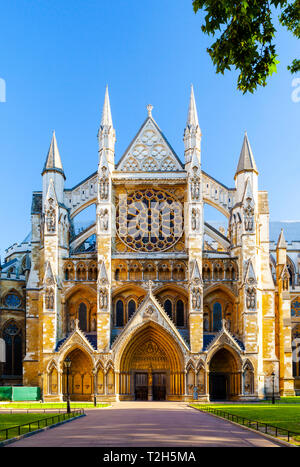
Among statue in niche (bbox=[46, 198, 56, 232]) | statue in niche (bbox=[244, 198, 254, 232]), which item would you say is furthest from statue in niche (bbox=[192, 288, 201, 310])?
statue in niche (bbox=[46, 198, 56, 232])

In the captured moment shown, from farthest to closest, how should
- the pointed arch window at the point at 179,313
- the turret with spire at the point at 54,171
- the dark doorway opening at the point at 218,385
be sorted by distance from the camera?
the turret with spire at the point at 54,171 → the pointed arch window at the point at 179,313 → the dark doorway opening at the point at 218,385

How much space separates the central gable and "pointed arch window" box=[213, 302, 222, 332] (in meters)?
12.4

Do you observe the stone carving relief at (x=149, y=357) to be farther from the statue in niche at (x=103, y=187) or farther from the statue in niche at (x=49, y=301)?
the statue in niche at (x=103, y=187)

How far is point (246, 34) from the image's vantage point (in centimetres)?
1631

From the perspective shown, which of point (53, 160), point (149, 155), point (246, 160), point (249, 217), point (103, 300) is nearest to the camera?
point (103, 300)

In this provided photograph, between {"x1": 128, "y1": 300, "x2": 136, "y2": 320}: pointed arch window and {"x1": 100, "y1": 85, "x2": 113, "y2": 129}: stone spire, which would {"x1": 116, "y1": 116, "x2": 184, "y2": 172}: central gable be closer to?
{"x1": 100, "y1": 85, "x2": 113, "y2": 129}: stone spire

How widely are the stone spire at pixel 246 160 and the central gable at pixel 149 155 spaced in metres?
5.15

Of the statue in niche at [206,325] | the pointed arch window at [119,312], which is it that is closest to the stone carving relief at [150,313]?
the pointed arch window at [119,312]

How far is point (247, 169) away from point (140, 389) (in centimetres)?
2075

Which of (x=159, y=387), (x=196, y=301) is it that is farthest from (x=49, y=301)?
(x=196, y=301)

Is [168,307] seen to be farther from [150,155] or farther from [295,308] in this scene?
[295,308]

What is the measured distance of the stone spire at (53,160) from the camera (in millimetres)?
54391

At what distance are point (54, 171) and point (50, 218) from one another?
14.9ft

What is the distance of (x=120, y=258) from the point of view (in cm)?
5222
